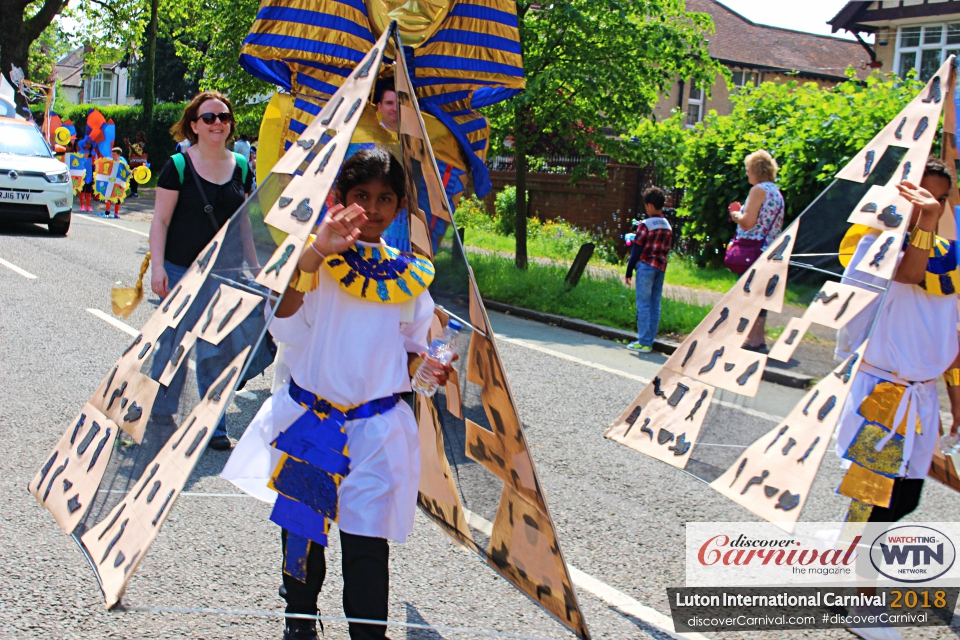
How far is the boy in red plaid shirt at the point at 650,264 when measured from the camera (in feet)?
31.2

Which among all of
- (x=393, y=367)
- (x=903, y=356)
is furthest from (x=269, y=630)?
(x=903, y=356)

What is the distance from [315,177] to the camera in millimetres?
2492

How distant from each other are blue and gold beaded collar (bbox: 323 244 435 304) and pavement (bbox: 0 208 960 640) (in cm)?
131

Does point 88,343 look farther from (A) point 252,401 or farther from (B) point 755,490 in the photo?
(B) point 755,490

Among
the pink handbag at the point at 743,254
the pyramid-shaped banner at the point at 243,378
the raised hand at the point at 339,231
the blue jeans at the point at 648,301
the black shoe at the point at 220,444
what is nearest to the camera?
the pyramid-shaped banner at the point at 243,378

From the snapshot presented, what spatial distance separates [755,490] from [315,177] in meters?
1.73

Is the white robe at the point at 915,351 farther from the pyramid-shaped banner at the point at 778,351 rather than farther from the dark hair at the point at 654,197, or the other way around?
the dark hair at the point at 654,197

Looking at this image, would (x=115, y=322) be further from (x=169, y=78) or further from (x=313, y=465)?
(x=169, y=78)

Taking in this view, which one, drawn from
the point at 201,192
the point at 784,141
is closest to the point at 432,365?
the point at 201,192

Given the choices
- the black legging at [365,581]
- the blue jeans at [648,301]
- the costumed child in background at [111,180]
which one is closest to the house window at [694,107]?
the costumed child in background at [111,180]

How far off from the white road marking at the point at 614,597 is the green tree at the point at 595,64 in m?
9.23

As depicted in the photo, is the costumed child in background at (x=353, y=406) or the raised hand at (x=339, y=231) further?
the costumed child in background at (x=353, y=406)

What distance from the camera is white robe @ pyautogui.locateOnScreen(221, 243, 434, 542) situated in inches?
105

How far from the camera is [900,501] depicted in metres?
3.68
